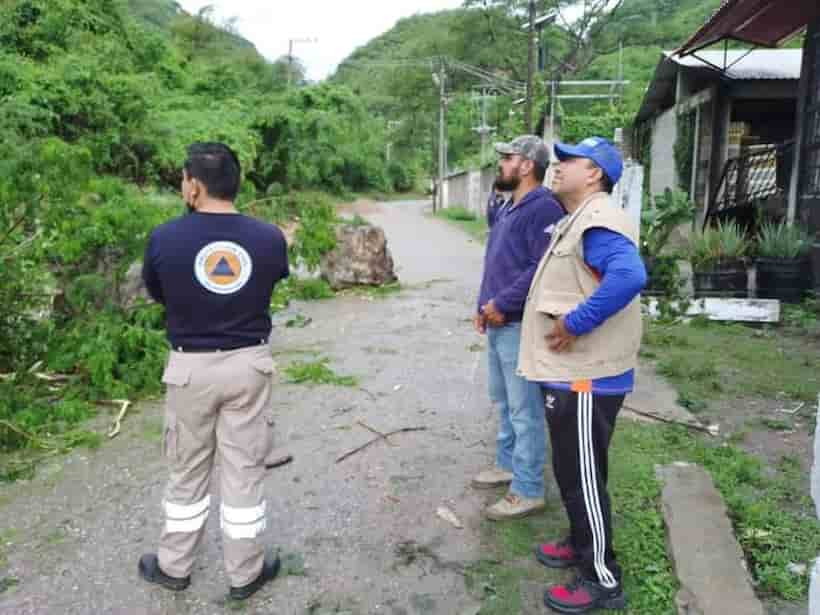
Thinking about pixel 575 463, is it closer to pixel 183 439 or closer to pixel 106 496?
pixel 183 439

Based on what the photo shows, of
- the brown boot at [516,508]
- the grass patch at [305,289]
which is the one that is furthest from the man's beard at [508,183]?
the grass patch at [305,289]

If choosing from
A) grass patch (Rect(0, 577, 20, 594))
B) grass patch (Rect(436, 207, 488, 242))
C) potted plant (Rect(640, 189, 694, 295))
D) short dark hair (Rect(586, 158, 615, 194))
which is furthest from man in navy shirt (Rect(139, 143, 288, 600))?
grass patch (Rect(436, 207, 488, 242))

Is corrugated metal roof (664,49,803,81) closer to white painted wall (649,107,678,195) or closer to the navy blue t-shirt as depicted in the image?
white painted wall (649,107,678,195)

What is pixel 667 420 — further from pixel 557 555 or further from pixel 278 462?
pixel 278 462

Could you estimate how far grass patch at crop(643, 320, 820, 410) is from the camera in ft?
18.6

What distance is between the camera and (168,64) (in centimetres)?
2112

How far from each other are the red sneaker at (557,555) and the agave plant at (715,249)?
6.41 meters

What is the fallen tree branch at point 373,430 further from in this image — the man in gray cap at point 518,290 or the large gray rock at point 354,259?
the large gray rock at point 354,259

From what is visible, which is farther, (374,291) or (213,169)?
(374,291)

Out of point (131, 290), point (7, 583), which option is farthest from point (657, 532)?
point (131, 290)

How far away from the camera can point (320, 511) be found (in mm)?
3771

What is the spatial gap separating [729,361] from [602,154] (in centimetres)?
454

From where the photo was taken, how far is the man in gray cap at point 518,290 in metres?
3.35

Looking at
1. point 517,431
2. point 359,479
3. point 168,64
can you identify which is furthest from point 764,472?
point 168,64
